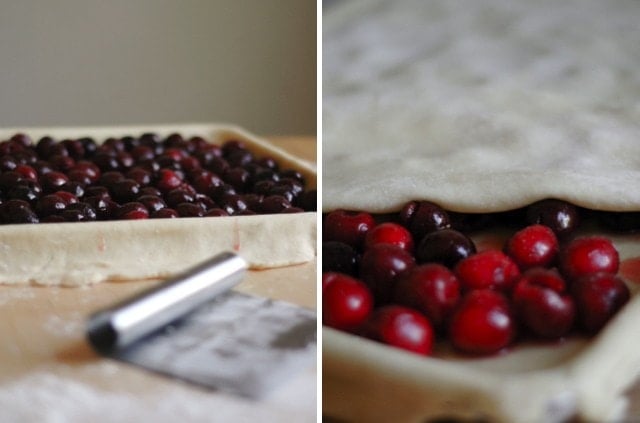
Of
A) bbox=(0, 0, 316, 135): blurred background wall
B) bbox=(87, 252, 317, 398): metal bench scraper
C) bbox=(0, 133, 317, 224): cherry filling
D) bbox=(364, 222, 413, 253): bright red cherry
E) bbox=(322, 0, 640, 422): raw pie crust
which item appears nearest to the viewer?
bbox=(322, 0, 640, 422): raw pie crust

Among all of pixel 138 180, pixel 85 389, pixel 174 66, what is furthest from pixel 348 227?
pixel 174 66

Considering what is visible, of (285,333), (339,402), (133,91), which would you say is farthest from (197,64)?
(339,402)

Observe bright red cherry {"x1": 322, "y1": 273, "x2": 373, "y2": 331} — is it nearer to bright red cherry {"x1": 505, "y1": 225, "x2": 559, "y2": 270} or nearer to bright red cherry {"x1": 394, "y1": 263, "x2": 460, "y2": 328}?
bright red cherry {"x1": 394, "y1": 263, "x2": 460, "y2": 328}

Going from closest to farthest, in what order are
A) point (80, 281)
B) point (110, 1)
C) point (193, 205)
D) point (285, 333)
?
point (285, 333) < point (80, 281) < point (193, 205) < point (110, 1)

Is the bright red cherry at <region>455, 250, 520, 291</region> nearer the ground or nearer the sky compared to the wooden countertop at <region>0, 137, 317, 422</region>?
nearer the sky

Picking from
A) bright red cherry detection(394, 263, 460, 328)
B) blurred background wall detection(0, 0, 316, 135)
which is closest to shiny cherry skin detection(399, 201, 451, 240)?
bright red cherry detection(394, 263, 460, 328)

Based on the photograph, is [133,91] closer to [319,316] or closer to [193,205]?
[193,205]

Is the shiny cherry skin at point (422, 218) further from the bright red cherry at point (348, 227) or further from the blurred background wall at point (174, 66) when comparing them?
the blurred background wall at point (174, 66)
